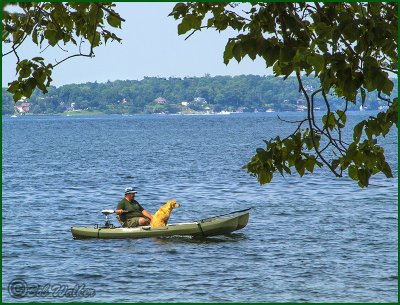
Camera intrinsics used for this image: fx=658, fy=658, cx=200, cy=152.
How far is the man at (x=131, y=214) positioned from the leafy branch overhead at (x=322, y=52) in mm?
15616

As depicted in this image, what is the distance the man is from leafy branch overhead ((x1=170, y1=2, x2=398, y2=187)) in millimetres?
15616

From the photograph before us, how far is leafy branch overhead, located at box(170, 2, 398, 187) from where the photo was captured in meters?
4.03

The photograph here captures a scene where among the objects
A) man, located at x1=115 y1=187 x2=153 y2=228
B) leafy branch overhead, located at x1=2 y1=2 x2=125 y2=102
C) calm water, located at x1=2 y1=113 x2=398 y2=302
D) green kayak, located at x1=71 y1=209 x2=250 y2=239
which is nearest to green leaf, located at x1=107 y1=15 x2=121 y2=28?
leafy branch overhead, located at x1=2 y1=2 x2=125 y2=102

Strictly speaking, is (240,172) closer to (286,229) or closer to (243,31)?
(286,229)

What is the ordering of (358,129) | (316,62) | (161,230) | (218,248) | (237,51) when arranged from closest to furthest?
(316,62), (237,51), (358,129), (218,248), (161,230)

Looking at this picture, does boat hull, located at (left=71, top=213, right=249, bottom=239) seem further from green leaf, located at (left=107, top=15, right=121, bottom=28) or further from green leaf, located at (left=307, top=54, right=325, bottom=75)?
green leaf, located at (left=307, top=54, right=325, bottom=75)

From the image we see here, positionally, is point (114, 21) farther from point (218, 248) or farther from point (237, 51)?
point (218, 248)

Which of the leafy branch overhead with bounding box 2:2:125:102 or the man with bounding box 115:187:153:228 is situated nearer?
the leafy branch overhead with bounding box 2:2:125:102

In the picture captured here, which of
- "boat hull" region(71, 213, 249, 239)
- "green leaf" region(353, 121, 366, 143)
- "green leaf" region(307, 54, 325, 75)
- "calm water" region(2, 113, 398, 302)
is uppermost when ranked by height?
"green leaf" region(307, 54, 325, 75)

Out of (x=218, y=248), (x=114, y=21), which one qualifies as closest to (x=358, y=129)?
(x=114, y=21)

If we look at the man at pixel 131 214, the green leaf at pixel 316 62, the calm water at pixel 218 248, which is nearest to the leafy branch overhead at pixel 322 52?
the green leaf at pixel 316 62

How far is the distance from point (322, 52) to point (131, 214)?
59.3 feet

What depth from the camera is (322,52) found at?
405cm

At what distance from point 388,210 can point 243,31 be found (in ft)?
83.6
